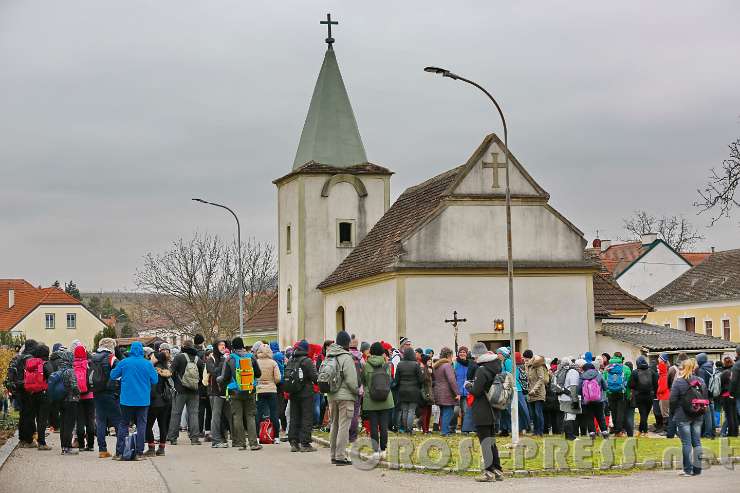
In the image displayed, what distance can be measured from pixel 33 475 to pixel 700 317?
56145 mm

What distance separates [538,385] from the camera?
22.8 m

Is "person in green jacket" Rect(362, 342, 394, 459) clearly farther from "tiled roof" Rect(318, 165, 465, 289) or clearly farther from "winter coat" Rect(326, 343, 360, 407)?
"tiled roof" Rect(318, 165, 465, 289)

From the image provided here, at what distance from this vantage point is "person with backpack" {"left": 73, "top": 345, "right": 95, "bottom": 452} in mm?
19781

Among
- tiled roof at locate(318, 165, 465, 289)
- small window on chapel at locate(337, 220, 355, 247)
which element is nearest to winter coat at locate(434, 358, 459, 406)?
tiled roof at locate(318, 165, 465, 289)

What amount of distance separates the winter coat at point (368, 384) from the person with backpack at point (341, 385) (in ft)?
0.81

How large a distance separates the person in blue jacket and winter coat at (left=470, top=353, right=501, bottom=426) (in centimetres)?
557

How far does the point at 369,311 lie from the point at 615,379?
1777 centimetres

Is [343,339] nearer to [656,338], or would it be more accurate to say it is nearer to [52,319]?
[656,338]

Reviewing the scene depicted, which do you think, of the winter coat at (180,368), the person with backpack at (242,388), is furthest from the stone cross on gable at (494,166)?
the person with backpack at (242,388)

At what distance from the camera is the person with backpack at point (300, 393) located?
19.7 metres

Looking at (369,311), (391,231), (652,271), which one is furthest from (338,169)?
(652,271)

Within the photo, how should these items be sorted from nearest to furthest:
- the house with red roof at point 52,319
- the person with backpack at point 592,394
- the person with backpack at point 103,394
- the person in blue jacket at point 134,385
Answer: the person in blue jacket at point 134,385
the person with backpack at point 103,394
the person with backpack at point 592,394
the house with red roof at point 52,319

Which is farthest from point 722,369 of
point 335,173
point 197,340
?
point 335,173

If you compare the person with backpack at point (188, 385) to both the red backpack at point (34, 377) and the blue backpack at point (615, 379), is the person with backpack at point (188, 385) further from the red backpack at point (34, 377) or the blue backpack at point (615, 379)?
the blue backpack at point (615, 379)
